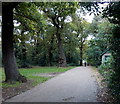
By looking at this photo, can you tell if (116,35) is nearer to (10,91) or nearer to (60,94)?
(60,94)

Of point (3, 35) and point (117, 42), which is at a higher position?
point (3, 35)

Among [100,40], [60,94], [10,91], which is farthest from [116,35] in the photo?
[100,40]

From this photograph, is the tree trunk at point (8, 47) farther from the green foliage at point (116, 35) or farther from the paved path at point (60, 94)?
the green foliage at point (116, 35)

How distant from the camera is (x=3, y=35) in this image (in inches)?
368

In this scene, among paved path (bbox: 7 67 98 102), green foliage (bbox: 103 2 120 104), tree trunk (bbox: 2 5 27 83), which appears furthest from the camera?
tree trunk (bbox: 2 5 27 83)

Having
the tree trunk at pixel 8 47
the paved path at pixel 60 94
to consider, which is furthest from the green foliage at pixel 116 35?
the tree trunk at pixel 8 47

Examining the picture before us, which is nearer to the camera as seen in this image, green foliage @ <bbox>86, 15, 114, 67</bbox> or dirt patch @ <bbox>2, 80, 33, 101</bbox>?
dirt patch @ <bbox>2, 80, 33, 101</bbox>

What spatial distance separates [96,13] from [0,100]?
4855mm

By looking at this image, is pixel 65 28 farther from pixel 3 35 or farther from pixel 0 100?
pixel 0 100

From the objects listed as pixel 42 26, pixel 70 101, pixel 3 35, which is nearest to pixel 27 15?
pixel 42 26

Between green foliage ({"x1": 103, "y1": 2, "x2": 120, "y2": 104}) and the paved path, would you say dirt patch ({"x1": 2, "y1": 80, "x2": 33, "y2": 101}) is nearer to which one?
the paved path

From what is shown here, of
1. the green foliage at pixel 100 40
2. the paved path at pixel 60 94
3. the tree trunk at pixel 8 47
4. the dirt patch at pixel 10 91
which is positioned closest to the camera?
the paved path at pixel 60 94

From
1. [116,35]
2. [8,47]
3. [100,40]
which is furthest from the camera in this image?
[100,40]

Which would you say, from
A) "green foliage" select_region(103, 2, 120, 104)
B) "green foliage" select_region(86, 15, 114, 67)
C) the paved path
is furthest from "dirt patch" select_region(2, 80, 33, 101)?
"green foliage" select_region(86, 15, 114, 67)
